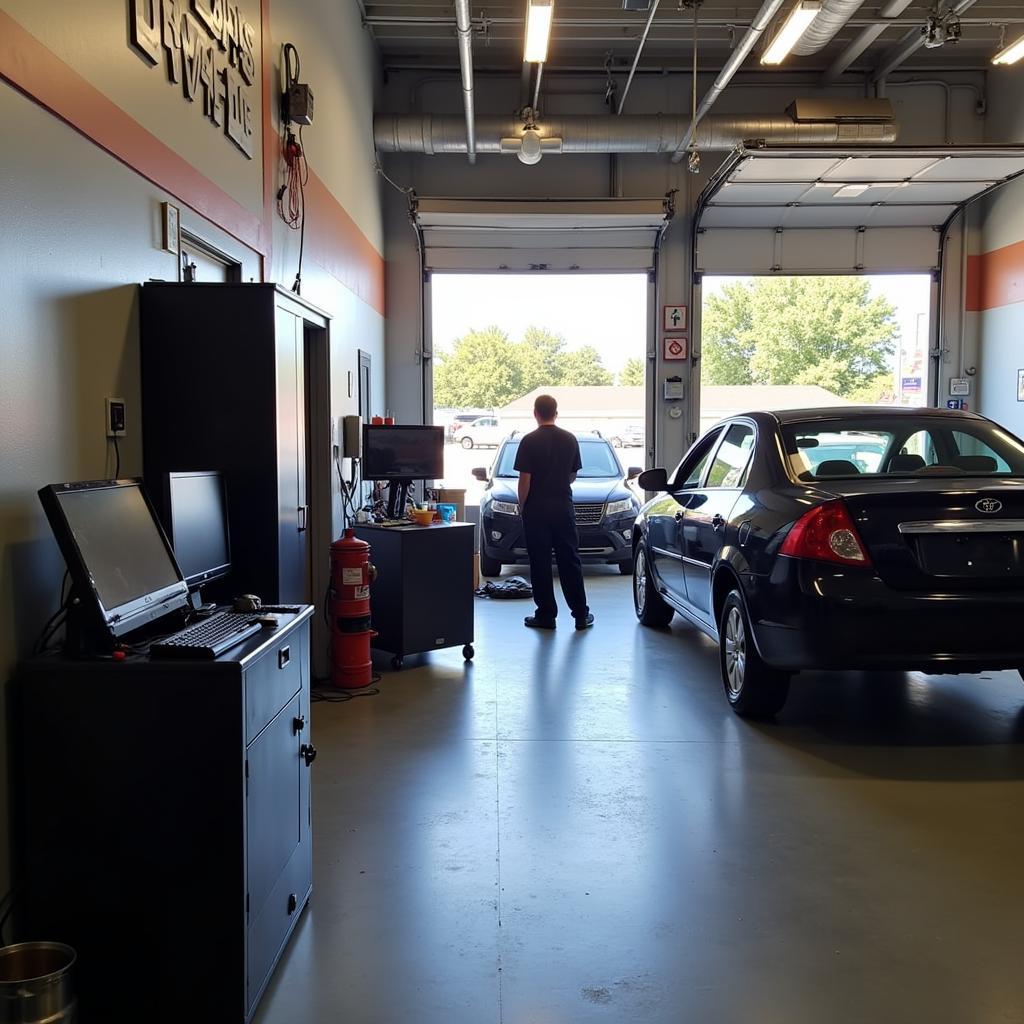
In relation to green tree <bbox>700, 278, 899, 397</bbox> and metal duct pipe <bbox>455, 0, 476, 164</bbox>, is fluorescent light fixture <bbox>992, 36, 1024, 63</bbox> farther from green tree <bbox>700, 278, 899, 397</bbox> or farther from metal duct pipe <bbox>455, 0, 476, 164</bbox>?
metal duct pipe <bbox>455, 0, 476, 164</bbox>

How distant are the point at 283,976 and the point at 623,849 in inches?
46.7

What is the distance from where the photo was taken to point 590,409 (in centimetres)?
1119

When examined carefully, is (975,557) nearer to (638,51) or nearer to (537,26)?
(537,26)

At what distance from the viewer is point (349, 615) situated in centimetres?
506

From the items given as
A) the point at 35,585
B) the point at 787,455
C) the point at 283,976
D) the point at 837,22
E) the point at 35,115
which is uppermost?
the point at 837,22

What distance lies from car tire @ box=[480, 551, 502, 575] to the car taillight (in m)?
5.16

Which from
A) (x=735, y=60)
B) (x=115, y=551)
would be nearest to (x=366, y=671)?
(x=115, y=551)

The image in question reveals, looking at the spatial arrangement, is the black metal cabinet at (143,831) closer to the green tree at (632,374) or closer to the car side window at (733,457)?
the car side window at (733,457)

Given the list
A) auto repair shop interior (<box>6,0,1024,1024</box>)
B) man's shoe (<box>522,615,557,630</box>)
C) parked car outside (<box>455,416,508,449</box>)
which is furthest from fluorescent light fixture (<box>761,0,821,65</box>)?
parked car outside (<box>455,416,508,449</box>)

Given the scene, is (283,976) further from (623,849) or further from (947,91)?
(947,91)

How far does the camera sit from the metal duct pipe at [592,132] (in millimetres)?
9406

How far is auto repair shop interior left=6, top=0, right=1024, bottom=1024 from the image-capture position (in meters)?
2.10

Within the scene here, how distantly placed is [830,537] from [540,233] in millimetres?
7408

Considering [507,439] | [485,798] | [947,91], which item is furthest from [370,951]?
[947,91]
